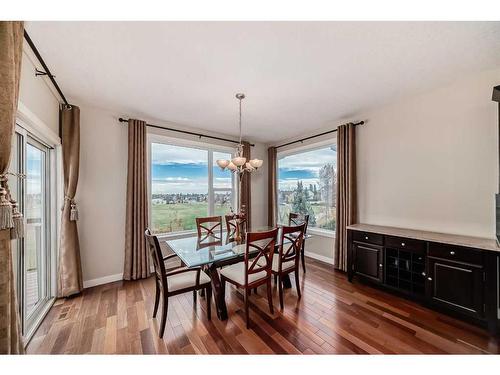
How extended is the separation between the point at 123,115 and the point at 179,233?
2.12 m

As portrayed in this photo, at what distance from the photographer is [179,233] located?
3.48 m

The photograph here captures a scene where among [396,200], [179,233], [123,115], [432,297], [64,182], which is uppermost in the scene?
[123,115]

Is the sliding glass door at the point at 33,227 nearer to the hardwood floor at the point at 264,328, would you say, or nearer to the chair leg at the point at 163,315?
the hardwood floor at the point at 264,328

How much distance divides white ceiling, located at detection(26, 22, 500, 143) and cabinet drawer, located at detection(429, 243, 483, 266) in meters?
1.83

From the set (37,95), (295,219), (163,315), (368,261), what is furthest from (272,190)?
(37,95)

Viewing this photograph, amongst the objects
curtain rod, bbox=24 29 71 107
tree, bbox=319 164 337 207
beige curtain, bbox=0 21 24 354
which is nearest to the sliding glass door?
curtain rod, bbox=24 29 71 107

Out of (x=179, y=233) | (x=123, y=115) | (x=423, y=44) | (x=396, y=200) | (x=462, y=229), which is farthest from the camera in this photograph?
(x=179, y=233)

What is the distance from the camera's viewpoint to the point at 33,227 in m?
2.06

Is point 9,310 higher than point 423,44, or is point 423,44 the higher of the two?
point 423,44

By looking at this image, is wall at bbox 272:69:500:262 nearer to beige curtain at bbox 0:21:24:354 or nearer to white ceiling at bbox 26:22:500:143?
white ceiling at bbox 26:22:500:143

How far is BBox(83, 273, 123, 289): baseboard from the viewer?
2668 mm

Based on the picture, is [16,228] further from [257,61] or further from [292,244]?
[292,244]

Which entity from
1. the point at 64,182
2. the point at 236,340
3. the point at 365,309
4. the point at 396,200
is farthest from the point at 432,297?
the point at 64,182
